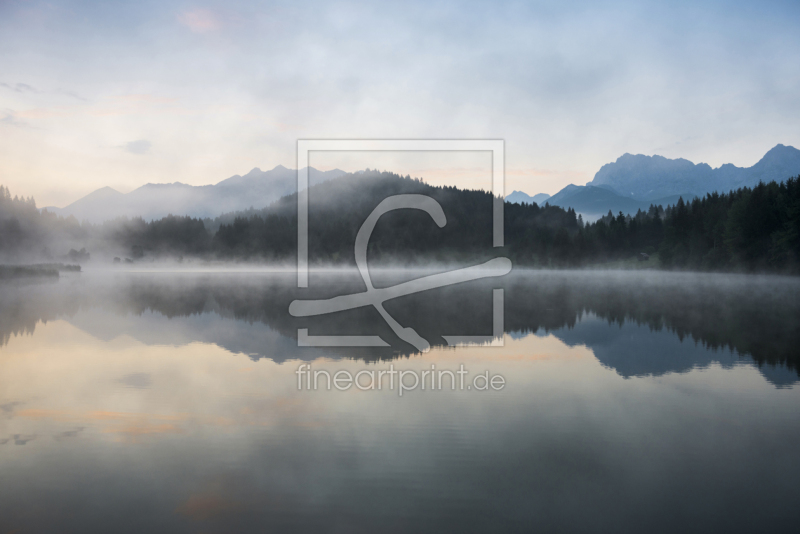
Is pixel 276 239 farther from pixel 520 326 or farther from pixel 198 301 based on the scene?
pixel 520 326

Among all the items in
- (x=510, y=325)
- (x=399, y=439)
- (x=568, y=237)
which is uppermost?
(x=568, y=237)

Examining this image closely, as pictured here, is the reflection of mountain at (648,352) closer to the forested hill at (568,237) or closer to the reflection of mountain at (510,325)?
the reflection of mountain at (510,325)

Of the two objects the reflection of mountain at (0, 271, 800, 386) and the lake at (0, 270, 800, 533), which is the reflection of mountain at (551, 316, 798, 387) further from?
the lake at (0, 270, 800, 533)

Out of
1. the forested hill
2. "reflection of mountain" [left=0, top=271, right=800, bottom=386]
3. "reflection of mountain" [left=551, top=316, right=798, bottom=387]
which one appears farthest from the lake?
the forested hill

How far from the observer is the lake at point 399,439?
6.98 meters

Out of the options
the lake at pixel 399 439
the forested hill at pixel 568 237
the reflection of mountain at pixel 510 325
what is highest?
the forested hill at pixel 568 237

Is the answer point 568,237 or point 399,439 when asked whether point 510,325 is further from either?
point 568,237

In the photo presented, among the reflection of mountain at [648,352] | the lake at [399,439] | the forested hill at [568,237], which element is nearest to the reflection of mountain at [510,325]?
the reflection of mountain at [648,352]

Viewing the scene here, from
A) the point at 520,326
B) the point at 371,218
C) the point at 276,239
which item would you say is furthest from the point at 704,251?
the point at 276,239

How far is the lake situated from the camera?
275 inches

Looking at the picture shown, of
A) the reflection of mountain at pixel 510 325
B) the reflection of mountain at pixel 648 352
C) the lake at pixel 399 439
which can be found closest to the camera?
the lake at pixel 399 439

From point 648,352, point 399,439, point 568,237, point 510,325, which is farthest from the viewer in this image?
point 568,237

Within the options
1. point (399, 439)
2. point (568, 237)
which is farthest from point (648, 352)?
point (568, 237)

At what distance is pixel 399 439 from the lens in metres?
9.77
